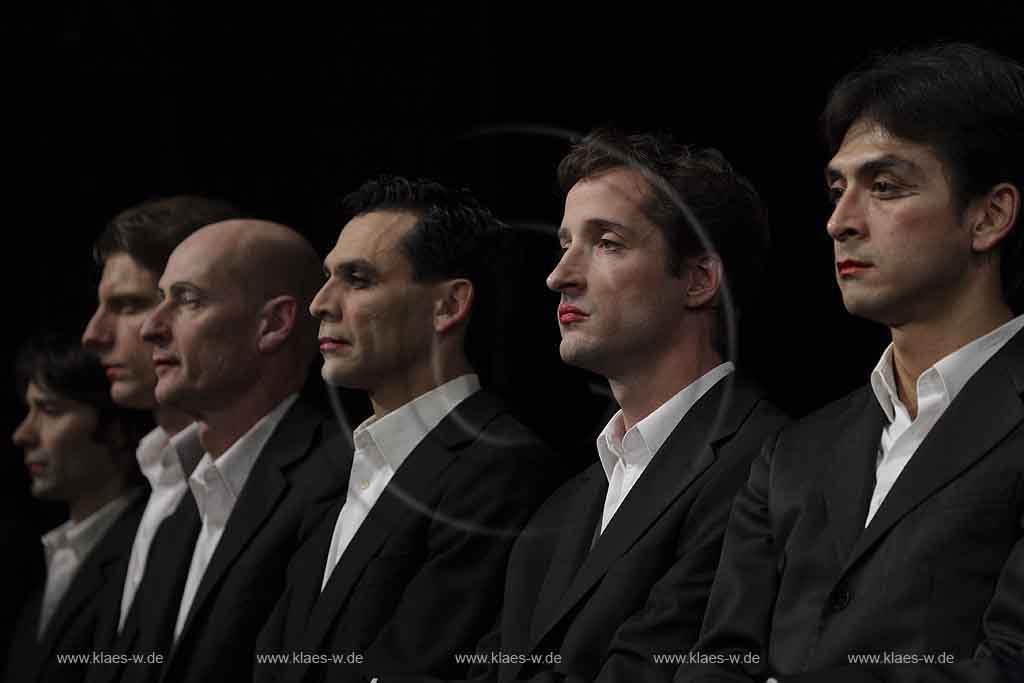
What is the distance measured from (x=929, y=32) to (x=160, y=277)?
2466 millimetres

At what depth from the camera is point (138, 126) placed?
19.0 ft

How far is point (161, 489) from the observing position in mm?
4992

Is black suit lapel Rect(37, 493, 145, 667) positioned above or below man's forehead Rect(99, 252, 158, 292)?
below

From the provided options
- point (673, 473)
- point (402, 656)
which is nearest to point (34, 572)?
point (402, 656)

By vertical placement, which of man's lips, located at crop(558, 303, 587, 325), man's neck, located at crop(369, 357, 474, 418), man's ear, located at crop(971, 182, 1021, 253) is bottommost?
man's neck, located at crop(369, 357, 474, 418)

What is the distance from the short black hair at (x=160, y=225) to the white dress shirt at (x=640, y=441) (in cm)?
202

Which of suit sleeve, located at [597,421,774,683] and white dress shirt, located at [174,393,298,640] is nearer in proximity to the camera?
suit sleeve, located at [597,421,774,683]

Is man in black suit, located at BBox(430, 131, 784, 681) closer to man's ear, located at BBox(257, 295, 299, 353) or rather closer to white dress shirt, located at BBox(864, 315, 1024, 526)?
white dress shirt, located at BBox(864, 315, 1024, 526)

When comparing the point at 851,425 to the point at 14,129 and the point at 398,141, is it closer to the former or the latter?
the point at 398,141

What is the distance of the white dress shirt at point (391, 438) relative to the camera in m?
3.90

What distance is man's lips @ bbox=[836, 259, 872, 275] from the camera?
9.47 feet

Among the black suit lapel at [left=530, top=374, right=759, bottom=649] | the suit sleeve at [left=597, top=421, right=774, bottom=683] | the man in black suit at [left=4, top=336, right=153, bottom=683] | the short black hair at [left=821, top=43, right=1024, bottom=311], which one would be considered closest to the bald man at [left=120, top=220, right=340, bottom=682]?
the man in black suit at [left=4, top=336, right=153, bottom=683]

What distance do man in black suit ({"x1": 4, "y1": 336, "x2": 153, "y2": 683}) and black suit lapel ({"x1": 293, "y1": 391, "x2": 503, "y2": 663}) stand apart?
1637mm

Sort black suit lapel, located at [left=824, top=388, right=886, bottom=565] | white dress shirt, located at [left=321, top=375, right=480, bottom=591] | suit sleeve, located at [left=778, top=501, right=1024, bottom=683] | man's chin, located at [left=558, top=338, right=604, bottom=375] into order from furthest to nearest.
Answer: white dress shirt, located at [left=321, top=375, right=480, bottom=591] < man's chin, located at [left=558, top=338, right=604, bottom=375] < black suit lapel, located at [left=824, top=388, right=886, bottom=565] < suit sleeve, located at [left=778, top=501, right=1024, bottom=683]
